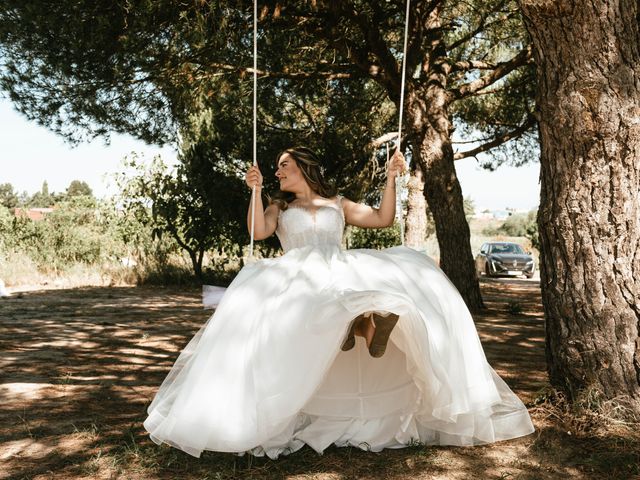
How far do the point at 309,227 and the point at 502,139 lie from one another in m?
8.07

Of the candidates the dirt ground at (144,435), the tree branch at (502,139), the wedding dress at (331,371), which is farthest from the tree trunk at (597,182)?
the tree branch at (502,139)

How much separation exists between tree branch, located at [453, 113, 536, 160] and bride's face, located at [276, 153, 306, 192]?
7.56 meters

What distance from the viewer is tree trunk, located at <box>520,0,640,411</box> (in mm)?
3123

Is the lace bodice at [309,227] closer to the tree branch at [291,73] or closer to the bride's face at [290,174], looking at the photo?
the bride's face at [290,174]

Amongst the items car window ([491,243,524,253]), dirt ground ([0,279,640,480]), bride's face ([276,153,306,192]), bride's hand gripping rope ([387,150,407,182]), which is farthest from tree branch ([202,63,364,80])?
car window ([491,243,524,253])

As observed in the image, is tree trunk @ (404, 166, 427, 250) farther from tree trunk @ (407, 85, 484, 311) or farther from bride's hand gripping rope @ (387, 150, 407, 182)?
bride's hand gripping rope @ (387, 150, 407, 182)

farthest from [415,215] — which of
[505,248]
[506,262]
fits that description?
[505,248]

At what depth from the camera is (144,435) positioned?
10.6 feet

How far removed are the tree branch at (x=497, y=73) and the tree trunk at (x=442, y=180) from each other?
517 millimetres

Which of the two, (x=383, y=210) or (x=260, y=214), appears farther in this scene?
(x=383, y=210)

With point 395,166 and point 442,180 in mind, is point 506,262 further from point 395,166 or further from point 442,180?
point 395,166

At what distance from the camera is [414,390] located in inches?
125

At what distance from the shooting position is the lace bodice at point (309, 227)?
11.8ft

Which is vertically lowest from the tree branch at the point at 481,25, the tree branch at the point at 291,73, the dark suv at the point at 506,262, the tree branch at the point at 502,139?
the dark suv at the point at 506,262
